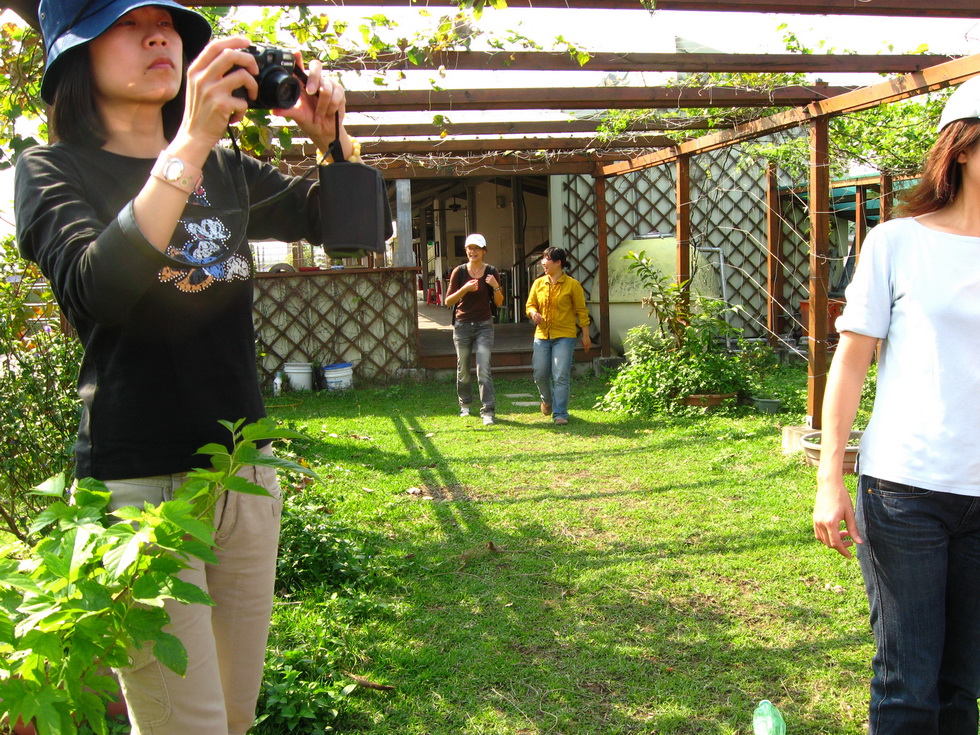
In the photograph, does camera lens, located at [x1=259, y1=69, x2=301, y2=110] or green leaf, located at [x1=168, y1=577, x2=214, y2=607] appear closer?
green leaf, located at [x1=168, y1=577, x2=214, y2=607]

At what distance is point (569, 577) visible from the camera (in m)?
3.82

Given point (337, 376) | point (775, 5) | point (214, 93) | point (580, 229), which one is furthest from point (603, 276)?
point (214, 93)

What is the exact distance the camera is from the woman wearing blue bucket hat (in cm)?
123

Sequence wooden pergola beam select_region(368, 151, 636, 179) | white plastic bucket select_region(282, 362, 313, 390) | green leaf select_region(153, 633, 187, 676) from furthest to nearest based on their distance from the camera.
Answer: white plastic bucket select_region(282, 362, 313, 390)
wooden pergola beam select_region(368, 151, 636, 179)
green leaf select_region(153, 633, 187, 676)

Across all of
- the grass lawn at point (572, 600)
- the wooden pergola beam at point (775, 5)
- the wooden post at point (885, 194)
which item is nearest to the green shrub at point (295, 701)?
the grass lawn at point (572, 600)

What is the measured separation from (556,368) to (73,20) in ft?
21.3

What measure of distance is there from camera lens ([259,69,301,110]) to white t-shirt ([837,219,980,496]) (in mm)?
1276

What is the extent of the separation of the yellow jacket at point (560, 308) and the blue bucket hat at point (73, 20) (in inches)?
249

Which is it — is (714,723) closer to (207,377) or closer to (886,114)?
(207,377)

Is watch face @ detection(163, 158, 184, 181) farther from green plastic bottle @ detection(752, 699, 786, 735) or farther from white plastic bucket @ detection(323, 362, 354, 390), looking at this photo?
white plastic bucket @ detection(323, 362, 354, 390)

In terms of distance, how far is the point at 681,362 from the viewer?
8.02 m

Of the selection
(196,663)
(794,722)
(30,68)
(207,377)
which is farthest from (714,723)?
(30,68)

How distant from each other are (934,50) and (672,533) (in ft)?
13.2

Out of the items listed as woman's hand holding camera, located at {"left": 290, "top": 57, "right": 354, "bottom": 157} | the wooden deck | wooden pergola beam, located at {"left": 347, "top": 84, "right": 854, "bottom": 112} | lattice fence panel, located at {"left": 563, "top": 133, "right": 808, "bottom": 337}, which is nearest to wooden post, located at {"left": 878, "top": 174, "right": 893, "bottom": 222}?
lattice fence panel, located at {"left": 563, "top": 133, "right": 808, "bottom": 337}
